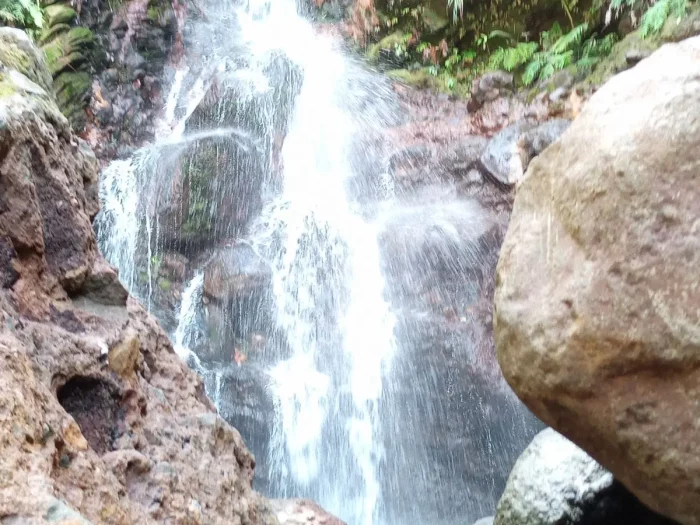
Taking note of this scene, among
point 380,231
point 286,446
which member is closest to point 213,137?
point 380,231

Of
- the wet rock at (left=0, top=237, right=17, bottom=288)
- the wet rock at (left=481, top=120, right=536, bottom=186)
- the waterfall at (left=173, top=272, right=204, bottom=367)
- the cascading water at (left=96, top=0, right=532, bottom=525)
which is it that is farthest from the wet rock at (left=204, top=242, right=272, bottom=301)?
the wet rock at (left=0, top=237, right=17, bottom=288)

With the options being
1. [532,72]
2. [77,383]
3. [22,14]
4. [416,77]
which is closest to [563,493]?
[77,383]

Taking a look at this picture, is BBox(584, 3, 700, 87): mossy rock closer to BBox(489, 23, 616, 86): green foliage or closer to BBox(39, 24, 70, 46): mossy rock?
BBox(489, 23, 616, 86): green foliage

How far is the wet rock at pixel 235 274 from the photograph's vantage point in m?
7.11

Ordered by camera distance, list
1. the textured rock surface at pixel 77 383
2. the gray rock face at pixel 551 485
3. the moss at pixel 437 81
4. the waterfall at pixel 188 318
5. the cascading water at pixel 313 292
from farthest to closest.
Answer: the moss at pixel 437 81 < the waterfall at pixel 188 318 < the cascading water at pixel 313 292 < the gray rock face at pixel 551 485 < the textured rock surface at pixel 77 383

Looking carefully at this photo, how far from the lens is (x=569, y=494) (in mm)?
3383

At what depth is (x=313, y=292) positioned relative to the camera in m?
7.38

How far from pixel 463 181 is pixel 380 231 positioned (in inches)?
58.3

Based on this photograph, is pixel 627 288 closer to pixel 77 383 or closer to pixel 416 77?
pixel 77 383

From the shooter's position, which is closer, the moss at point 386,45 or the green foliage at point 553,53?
the green foliage at point 553,53

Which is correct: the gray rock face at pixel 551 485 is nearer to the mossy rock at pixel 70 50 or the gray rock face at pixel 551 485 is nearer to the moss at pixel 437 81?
the moss at pixel 437 81

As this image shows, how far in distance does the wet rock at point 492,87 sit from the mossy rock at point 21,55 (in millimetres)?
7334

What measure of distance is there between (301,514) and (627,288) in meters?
3.56

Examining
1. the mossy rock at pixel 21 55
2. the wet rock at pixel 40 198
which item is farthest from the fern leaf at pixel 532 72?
the wet rock at pixel 40 198
